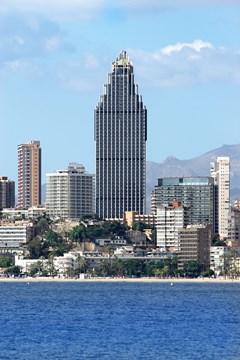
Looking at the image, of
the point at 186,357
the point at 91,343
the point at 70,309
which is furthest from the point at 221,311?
the point at 186,357

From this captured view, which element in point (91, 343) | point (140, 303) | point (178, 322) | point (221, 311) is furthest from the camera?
point (140, 303)

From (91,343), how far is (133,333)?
439 inches

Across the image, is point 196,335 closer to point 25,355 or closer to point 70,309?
point 25,355

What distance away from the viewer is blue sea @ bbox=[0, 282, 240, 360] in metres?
107

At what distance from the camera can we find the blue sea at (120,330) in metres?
107

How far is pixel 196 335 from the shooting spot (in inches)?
4860

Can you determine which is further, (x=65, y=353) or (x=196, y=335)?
(x=196, y=335)

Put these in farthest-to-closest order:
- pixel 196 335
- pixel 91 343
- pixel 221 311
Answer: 1. pixel 221 311
2. pixel 196 335
3. pixel 91 343

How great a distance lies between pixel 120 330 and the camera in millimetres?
129500

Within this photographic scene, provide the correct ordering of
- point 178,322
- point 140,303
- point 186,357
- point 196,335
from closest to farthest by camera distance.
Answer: point 186,357, point 196,335, point 178,322, point 140,303

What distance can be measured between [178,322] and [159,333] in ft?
52.5

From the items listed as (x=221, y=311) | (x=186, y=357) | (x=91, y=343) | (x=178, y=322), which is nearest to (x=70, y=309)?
(x=221, y=311)

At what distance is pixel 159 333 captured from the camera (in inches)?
4961

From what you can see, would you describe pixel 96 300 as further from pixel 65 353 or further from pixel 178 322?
pixel 65 353
